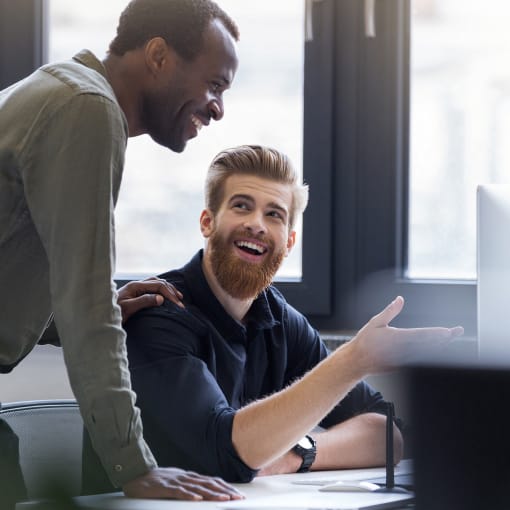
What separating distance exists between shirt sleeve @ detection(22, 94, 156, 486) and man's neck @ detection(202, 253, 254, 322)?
0.68 meters

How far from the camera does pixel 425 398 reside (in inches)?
17.7

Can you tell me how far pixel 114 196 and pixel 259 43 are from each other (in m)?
1.53

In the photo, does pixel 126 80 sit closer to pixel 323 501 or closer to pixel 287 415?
pixel 287 415

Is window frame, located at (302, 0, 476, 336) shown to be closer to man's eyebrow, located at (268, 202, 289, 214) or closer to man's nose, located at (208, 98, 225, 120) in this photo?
man's eyebrow, located at (268, 202, 289, 214)

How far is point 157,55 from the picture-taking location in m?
1.35

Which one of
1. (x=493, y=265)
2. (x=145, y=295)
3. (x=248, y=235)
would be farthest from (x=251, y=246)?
(x=493, y=265)

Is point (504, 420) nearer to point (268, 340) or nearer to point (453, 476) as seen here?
point (453, 476)

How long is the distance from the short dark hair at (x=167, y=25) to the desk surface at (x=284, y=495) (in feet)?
2.18

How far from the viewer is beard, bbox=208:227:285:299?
5.63 ft

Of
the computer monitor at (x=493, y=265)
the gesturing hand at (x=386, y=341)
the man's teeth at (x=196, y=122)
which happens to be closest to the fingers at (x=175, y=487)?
the gesturing hand at (x=386, y=341)

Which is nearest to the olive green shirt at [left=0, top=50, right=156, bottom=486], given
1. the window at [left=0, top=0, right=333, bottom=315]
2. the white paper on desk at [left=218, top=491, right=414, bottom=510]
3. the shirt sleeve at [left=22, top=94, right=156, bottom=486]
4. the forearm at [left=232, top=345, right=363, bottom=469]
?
the shirt sleeve at [left=22, top=94, right=156, bottom=486]

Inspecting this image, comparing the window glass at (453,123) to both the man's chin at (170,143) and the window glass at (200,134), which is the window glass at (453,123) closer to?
the window glass at (200,134)

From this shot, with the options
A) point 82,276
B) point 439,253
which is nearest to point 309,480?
point 82,276

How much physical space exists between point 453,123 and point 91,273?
62.9 inches
